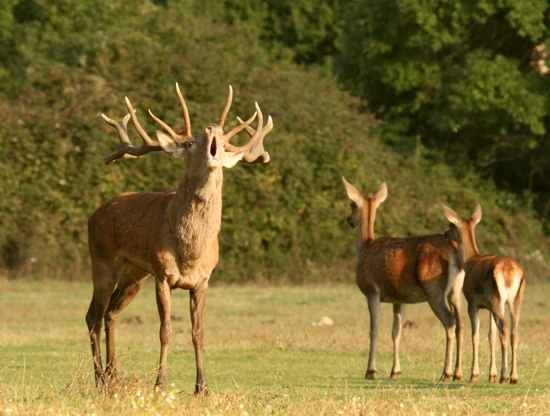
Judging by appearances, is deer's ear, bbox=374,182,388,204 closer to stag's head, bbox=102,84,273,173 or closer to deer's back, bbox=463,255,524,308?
deer's back, bbox=463,255,524,308

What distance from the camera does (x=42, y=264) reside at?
25500 mm

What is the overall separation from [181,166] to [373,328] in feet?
44.0

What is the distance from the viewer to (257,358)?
15453 mm

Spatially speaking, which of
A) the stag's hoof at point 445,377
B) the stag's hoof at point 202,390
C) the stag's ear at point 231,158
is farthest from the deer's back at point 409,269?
the stag's hoof at point 202,390

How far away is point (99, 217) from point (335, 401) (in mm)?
3662

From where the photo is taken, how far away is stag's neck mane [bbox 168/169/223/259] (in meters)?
10.8

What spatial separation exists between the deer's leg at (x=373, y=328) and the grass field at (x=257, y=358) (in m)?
0.25

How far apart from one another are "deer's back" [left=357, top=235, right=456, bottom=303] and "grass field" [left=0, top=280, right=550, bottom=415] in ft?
3.07

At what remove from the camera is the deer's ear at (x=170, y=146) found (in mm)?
11027

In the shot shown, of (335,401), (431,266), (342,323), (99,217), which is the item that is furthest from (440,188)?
(335,401)

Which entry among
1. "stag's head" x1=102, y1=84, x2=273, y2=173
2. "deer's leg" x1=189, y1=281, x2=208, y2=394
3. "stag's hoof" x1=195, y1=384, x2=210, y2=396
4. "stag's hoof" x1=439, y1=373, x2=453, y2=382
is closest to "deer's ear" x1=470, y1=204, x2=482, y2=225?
"stag's hoof" x1=439, y1=373, x2=453, y2=382

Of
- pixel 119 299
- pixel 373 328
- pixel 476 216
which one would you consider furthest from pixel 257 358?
pixel 119 299

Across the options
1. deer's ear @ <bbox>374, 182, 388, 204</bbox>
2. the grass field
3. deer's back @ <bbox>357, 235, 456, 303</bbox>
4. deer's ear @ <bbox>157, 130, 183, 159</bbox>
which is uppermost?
deer's ear @ <bbox>157, 130, 183, 159</bbox>

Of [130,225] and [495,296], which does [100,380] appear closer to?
[130,225]
